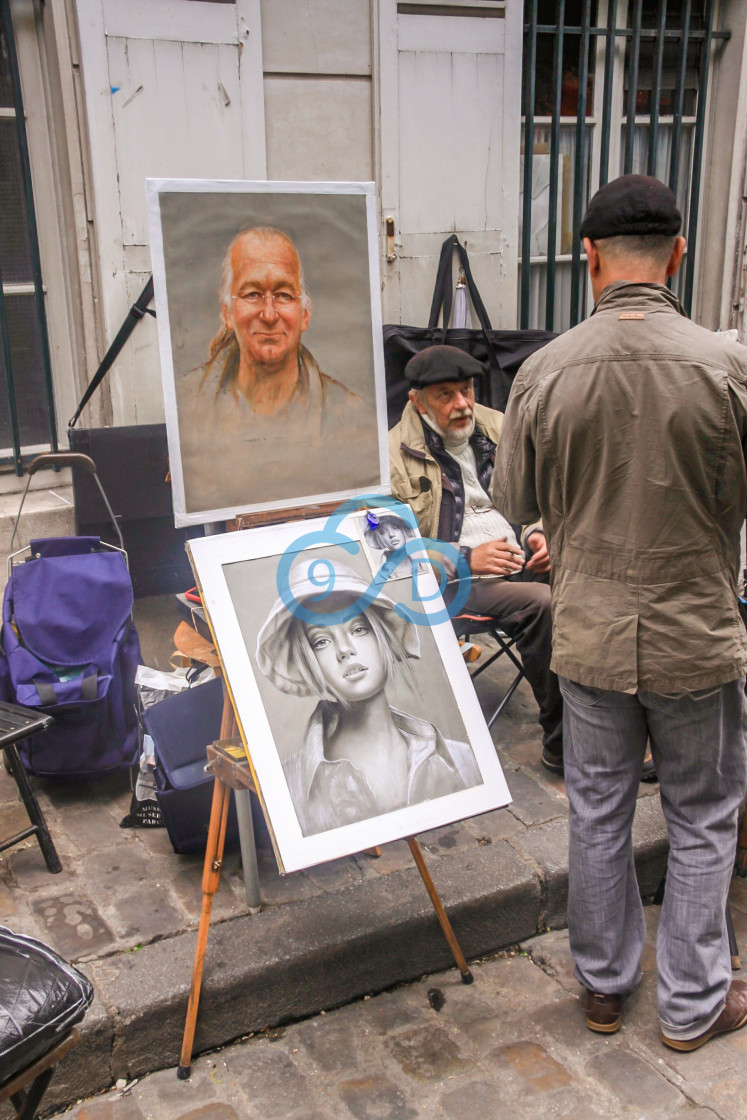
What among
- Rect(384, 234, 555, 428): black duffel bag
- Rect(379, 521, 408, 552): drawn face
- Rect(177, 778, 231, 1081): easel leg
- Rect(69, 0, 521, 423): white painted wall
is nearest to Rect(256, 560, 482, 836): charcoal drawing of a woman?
Rect(379, 521, 408, 552): drawn face

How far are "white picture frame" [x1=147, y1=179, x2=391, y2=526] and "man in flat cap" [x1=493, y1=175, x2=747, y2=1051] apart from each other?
53cm

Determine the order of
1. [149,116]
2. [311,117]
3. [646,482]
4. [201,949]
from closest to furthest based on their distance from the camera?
[646,482], [201,949], [149,116], [311,117]

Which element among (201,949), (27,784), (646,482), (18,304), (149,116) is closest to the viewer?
(646,482)

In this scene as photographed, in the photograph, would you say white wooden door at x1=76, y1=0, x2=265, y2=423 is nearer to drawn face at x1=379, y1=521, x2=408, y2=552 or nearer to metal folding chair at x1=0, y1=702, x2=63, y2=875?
metal folding chair at x1=0, y1=702, x2=63, y2=875

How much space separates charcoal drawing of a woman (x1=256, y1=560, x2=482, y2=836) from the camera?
2275mm

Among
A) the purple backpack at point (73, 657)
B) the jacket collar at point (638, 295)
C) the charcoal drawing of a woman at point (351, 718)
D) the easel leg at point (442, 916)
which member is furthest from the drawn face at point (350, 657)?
the purple backpack at point (73, 657)

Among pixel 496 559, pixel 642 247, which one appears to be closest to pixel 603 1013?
pixel 496 559

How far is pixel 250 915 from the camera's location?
262 cm

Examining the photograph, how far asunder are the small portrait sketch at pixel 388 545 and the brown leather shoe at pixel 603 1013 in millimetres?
1110

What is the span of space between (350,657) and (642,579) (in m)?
0.72

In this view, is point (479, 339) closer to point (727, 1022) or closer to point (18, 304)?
point (18, 304)

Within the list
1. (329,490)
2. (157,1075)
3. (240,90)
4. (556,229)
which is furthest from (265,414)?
(556,229)

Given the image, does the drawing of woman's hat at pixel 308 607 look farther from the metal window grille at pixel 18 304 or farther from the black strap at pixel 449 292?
the black strap at pixel 449 292

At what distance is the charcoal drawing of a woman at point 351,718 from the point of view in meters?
2.28
